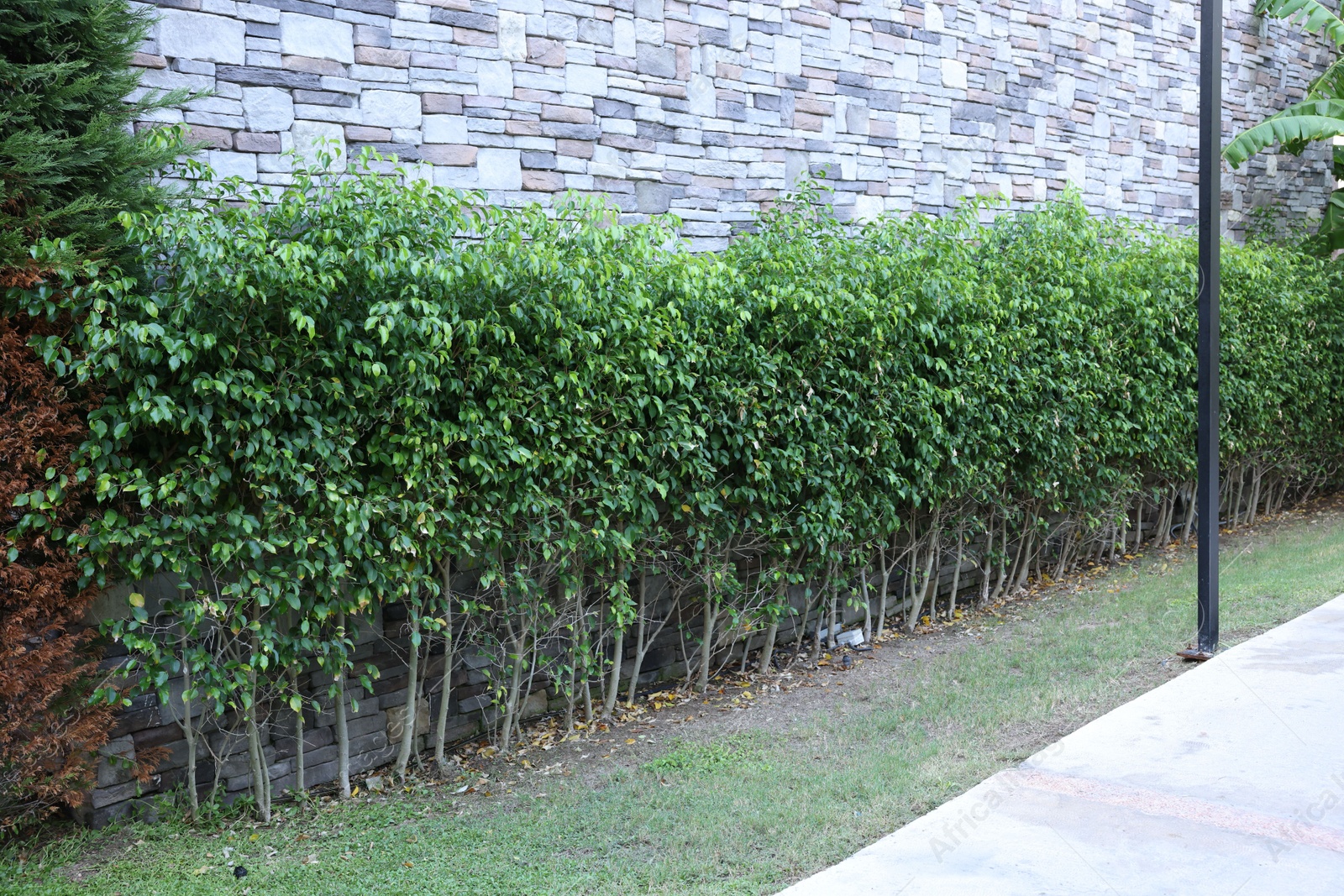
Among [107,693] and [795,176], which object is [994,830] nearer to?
[107,693]

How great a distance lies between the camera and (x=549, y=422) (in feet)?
15.5

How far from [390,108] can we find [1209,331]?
4598mm

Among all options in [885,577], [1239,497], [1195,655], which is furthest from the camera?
[1239,497]

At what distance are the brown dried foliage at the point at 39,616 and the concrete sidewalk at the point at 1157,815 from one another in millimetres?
2651

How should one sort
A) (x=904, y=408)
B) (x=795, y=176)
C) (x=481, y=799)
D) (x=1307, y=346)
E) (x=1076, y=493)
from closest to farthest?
(x=481, y=799) → (x=904, y=408) → (x=795, y=176) → (x=1076, y=493) → (x=1307, y=346)

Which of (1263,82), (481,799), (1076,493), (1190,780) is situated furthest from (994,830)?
(1263,82)

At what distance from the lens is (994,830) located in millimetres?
3826

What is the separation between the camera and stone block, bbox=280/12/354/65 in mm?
5105

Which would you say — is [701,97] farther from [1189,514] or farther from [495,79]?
[1189,514]

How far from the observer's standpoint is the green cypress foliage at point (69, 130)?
12.0 ft

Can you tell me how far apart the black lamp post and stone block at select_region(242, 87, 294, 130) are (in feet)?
15.8

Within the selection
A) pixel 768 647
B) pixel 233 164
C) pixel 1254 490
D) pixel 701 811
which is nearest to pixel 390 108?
pixel 233 164

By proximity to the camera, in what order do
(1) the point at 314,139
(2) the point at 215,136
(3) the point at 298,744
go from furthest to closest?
(1) the point at 314,139 < (2) the point at 215,136 < (3) the point at 298,744

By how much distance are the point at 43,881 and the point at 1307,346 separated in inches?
440
